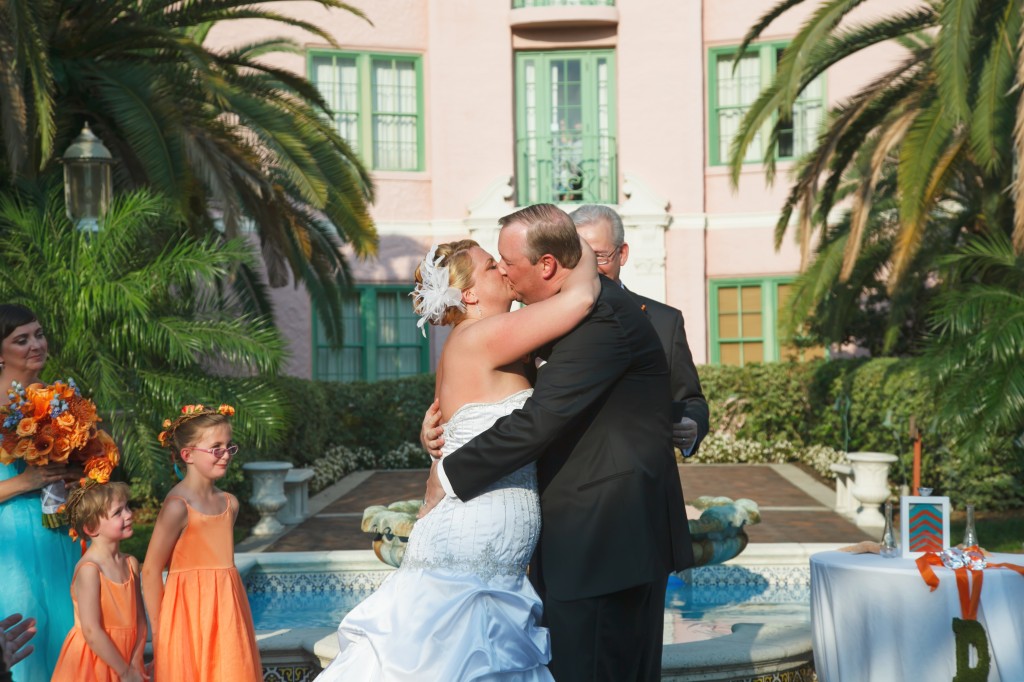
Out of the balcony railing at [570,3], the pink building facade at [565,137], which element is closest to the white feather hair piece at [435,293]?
the pink building facade at [565,137]

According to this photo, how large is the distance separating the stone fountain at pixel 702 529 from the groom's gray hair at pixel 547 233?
331 cm

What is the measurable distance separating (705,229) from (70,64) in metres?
11.7

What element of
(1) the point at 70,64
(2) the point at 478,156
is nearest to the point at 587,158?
(2) the point at 478,156

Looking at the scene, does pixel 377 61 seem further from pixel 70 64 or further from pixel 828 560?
pixel 828 560

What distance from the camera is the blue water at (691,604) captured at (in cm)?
812

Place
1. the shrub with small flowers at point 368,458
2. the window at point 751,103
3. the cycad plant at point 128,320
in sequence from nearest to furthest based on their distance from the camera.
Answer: the cycad plant at point 128,320
the shrub with small flowers at point 368,458
the window at point 751,103

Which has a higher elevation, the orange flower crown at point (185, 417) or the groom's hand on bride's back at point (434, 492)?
the orange flower crown at point (185, 417)

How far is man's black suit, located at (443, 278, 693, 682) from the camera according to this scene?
364 centimetres

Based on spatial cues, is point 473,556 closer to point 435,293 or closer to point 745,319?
point 435,293

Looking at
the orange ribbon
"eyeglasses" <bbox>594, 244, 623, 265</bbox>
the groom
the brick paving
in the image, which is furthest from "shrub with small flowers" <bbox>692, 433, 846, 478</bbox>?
the groom

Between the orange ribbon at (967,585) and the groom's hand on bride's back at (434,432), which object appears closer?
the groom's hand on bride's back at (434,432)

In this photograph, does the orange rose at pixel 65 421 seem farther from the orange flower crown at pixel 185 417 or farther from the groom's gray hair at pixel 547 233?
the groom's gray hair at pixel 547 233

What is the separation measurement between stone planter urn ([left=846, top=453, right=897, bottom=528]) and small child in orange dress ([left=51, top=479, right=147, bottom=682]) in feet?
28.8

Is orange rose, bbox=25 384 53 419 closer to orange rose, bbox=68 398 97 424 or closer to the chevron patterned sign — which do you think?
orange rose, bbox=68 398 97 424
